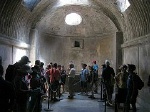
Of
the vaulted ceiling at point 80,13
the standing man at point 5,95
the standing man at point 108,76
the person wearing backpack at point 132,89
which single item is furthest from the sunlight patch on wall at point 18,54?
the standing man at point 5,95

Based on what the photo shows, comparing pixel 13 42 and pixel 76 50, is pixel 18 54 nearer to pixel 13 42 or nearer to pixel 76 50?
pixel 13 42

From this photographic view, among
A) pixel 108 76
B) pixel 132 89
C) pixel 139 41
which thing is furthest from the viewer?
pixel 139 41

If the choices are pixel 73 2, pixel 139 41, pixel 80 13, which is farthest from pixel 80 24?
pixel 139 41

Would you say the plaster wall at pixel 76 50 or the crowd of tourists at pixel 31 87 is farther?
the plaster wall at pixel 76 50

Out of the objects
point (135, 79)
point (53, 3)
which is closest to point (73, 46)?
point (53, 3)

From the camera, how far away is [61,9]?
2162 centimetres

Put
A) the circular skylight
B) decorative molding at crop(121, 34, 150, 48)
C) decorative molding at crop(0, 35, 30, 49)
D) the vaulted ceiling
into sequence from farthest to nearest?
the circular skylight
the vaulted ceiling
decorative molding at crop(0, 35, 30, 49)
decorative molding at crop(121, 34, 150, 48)

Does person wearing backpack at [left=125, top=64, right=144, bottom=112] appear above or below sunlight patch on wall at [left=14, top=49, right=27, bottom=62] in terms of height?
below

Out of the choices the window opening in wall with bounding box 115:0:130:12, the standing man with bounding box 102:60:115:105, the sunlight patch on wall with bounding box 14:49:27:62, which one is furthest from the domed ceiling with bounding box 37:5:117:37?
the standing man with bounding box 102:60:115:105

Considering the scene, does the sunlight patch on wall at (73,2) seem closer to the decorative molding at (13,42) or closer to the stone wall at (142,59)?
the decorative molding at (13,42)

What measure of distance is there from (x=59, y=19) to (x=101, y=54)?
4584 mm

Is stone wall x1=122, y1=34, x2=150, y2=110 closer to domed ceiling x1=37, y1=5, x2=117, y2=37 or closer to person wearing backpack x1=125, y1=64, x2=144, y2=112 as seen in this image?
person wearing backpack x1=125, y1=64, x2=144, y2=112

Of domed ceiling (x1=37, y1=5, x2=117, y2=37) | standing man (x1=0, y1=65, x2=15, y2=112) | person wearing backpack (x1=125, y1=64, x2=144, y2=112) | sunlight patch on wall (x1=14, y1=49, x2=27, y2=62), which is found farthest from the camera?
domed ceiling (x1=37, y1=5, x2=117, y2=37)

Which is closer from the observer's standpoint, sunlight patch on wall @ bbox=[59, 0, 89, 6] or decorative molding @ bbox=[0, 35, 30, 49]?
decorative molding @ bbox=[0, 35, 30, 49]
